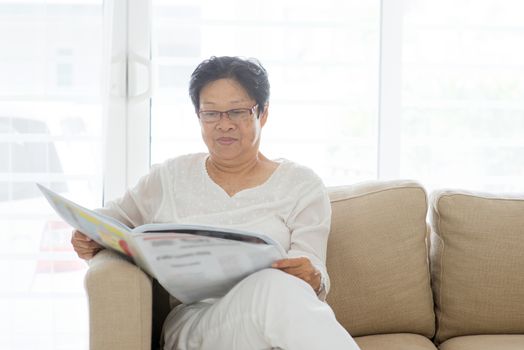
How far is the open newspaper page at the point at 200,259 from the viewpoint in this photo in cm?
156

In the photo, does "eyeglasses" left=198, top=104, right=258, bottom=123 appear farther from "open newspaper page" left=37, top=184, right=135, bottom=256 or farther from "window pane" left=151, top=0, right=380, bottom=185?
"window pane" left=151, top=0, right=380, bottom=185

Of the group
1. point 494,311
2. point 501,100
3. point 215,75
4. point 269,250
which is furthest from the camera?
point 501,100

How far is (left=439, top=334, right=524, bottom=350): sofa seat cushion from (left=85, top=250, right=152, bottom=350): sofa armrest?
947 mm

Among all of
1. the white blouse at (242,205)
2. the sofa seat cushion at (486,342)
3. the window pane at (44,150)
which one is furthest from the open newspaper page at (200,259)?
the window pane at (44,150)

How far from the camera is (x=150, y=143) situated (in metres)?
3.02

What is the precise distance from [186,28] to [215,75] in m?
1.01

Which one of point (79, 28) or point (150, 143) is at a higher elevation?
point (79, 28)

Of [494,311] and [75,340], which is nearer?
[494,311]

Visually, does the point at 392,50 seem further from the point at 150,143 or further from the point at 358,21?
the point at 150,143

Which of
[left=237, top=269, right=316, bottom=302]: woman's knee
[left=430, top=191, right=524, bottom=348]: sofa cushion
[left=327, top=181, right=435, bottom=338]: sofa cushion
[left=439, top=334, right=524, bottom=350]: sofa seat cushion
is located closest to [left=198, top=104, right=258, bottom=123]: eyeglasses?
[left=327, top=181, right=435, bottom=338]: sofa cushion

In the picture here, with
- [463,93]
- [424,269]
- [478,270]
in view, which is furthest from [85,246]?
[463,93]

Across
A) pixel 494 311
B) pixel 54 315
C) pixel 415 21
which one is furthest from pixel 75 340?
pixel 415 21

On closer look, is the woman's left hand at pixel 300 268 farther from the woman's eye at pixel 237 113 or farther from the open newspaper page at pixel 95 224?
the woman's eye at pixel 237 113

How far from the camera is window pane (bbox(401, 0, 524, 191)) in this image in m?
3.06
